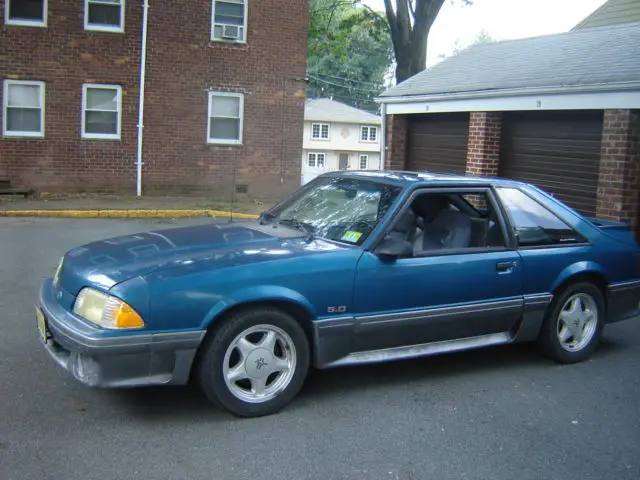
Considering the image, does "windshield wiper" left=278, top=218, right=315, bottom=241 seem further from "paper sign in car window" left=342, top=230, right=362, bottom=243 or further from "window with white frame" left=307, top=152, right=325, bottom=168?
"window with white frame" left=307, top=152, right=325, bottom=168

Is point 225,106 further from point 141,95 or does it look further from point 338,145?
point 338,145

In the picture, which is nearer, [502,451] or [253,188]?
[502,451]

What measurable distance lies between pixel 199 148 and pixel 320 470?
16.9 metres

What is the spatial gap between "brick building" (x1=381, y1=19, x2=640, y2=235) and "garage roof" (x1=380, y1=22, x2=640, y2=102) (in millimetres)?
25

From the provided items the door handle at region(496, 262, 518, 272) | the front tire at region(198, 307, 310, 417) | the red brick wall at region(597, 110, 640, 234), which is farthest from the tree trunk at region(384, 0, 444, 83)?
the front tire at region(198, 307, 310, 417)

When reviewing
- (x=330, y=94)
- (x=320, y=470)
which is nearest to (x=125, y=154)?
(x=320, y=470)

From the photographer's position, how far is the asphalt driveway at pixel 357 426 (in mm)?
3725

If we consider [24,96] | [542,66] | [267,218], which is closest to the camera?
[267,218]

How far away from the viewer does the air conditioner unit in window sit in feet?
64.5

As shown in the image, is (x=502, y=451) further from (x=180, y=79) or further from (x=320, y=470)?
(x=180, y=79)

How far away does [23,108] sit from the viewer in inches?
723

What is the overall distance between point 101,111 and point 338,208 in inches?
594

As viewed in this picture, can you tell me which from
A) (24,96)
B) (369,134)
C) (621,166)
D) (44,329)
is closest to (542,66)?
(621,166)

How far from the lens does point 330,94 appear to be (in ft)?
221
